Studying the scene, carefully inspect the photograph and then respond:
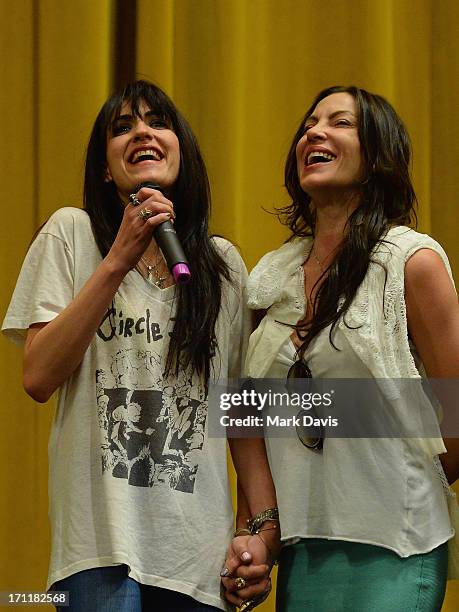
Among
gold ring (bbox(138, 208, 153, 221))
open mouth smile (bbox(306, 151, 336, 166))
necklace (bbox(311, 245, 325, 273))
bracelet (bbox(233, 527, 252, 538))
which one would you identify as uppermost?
open mouth smile (bbox(306, 151, 336, 166))

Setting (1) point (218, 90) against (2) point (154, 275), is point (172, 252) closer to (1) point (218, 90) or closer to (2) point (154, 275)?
(2) point (154, 275)

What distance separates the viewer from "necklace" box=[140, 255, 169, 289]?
149 centimetres

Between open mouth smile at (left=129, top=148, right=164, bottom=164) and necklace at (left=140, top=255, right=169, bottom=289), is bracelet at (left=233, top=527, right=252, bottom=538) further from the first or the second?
open mouth smile at (left=129, top=148, right=164, bottom=164)

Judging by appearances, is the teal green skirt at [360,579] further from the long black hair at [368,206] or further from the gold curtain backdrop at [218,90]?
the gold curtain backdrop at [218,90]

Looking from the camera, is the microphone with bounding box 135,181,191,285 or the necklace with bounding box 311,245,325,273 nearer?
the microphone with bounding box 135,181,191,285

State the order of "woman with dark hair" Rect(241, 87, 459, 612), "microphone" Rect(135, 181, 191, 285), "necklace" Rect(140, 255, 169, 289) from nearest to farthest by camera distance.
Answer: "microphone" Rect(135, 181, 191, 285) → "woman with dark hair" Rect(241, 87, 459, 612) → "necklace" Rect(140, 255, 169, 289)

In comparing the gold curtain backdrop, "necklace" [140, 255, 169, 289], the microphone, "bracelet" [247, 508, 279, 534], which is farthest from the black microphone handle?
the gold curtain backdrop

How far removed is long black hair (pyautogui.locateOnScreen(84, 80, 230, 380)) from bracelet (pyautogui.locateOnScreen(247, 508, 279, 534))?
20cm

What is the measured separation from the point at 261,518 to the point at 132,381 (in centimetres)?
26

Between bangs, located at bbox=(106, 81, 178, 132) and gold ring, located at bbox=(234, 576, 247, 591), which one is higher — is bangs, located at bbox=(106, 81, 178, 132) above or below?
above

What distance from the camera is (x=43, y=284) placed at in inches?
56.3

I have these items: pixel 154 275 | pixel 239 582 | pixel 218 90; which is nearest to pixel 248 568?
pixel 239 582

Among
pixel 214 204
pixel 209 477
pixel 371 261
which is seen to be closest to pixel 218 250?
pixel 371 261

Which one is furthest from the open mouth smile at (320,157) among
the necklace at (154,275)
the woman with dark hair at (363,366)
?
the necklace at (154,275)
